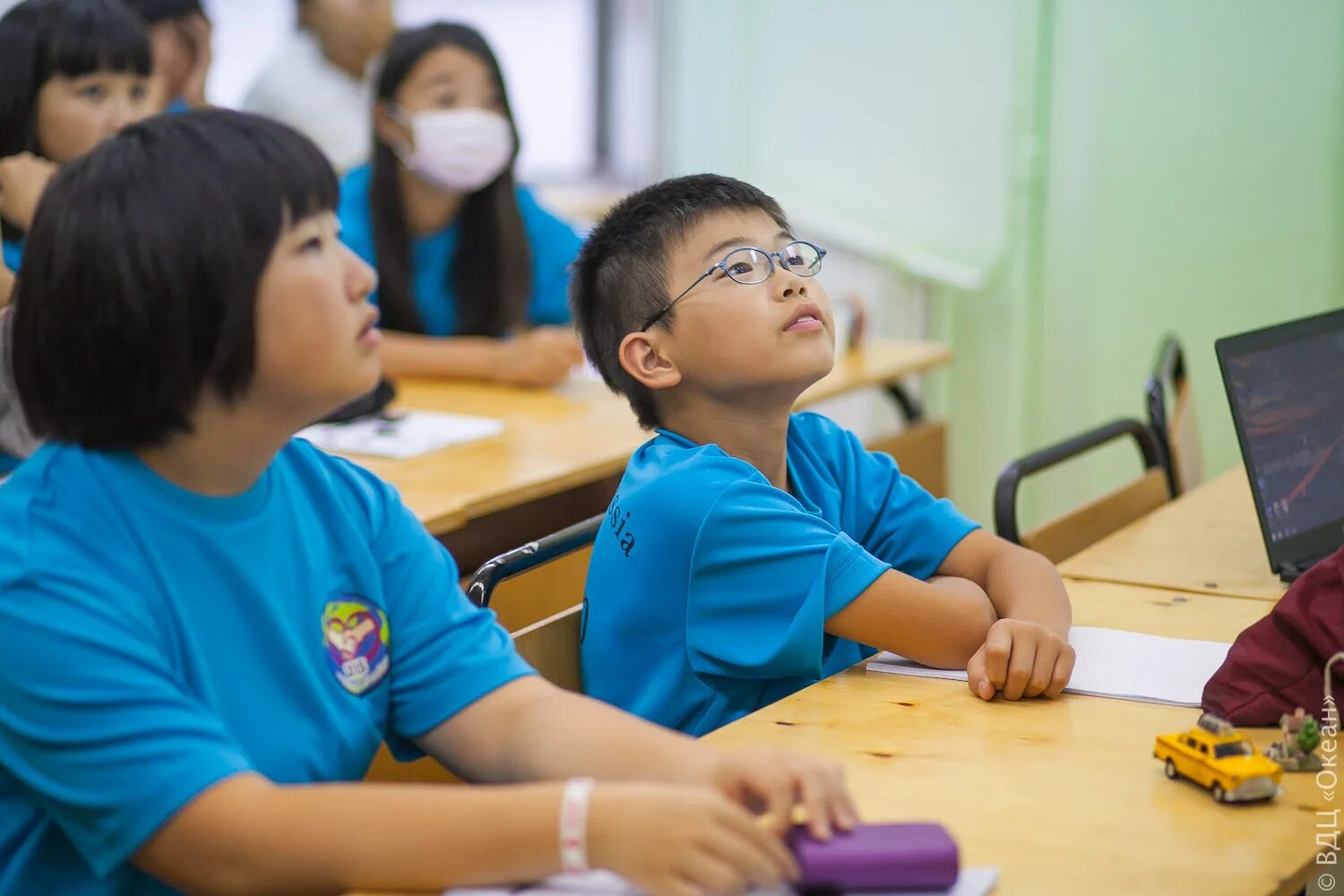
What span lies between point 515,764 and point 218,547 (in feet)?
0.88

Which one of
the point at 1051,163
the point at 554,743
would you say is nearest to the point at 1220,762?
the point at 554,743

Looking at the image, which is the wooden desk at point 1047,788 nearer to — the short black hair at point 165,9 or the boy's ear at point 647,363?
the boy's ear at point 647,363

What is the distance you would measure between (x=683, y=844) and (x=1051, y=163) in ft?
A: 11.3

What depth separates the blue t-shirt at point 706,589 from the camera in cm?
143

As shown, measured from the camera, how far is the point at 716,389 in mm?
1583

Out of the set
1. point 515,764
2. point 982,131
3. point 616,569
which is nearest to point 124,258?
point 515,764

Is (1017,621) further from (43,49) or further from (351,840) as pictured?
(43,49)

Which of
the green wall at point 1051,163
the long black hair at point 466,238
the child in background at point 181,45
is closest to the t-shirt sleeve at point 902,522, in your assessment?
the long black hair at point 466,238

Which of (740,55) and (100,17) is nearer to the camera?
(100,17)

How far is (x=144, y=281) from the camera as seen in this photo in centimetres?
99

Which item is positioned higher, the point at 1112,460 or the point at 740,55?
the point at 740,55

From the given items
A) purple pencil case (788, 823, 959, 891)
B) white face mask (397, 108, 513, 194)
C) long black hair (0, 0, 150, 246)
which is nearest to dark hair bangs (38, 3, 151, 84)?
long black hair (0, 0, 150, 246)

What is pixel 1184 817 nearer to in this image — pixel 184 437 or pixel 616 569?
pixel 616 569

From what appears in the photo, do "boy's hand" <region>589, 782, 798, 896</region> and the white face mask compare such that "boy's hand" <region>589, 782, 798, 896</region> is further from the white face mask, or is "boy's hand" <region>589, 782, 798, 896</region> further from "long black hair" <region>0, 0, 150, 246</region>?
the white face mask
